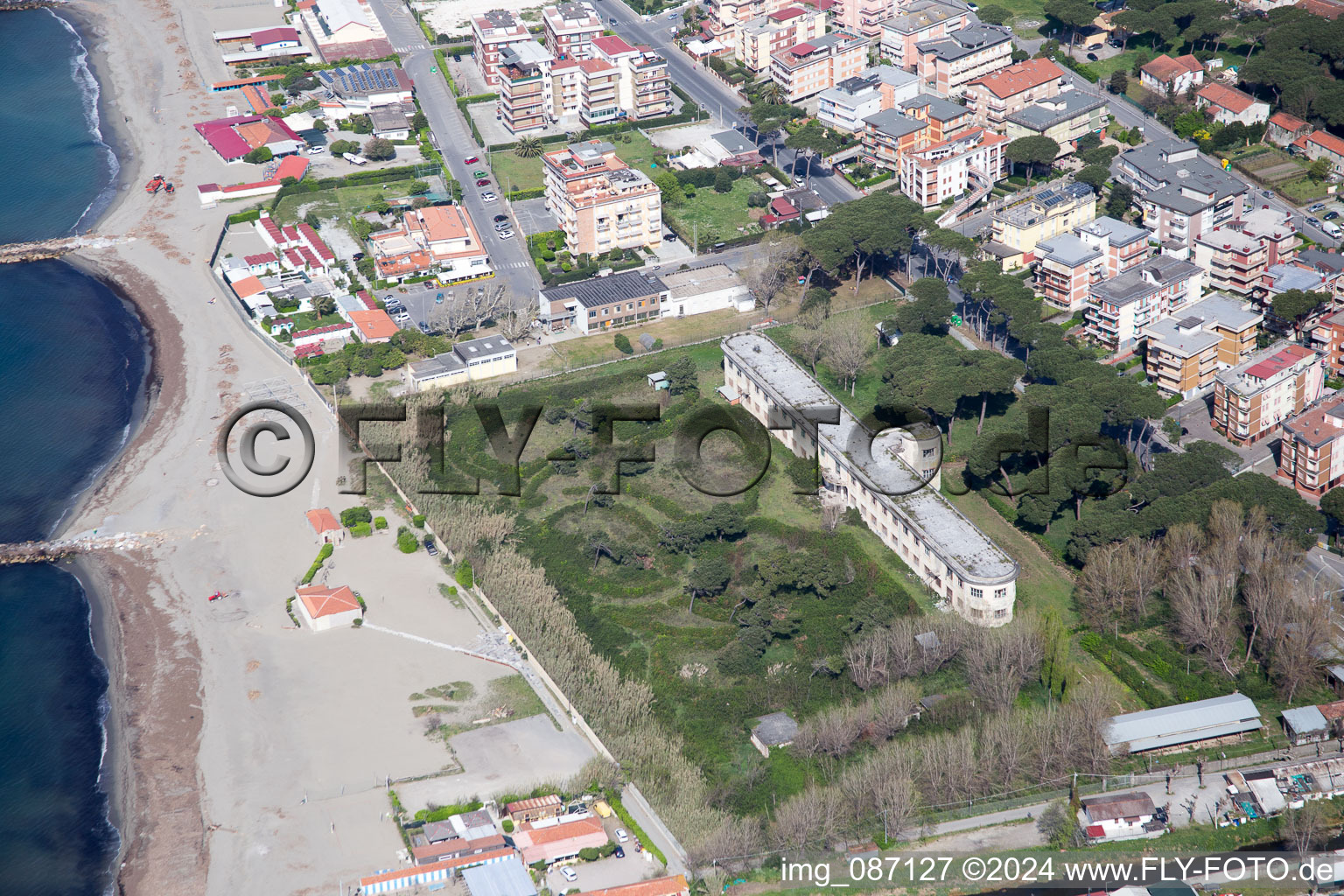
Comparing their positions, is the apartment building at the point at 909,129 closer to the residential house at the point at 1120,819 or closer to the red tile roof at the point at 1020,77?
the red tile roof at the point at 1020,77

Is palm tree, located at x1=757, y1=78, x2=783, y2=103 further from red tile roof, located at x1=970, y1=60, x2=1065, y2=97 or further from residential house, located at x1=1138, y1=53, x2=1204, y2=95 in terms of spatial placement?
residential house, located at x1=1138, y1=53, x2=1204, y2=95

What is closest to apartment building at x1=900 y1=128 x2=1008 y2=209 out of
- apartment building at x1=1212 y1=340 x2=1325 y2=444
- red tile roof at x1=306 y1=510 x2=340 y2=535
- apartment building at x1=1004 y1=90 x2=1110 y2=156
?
apartment building at x1=1004 y1=90 x2=1110 y2=156

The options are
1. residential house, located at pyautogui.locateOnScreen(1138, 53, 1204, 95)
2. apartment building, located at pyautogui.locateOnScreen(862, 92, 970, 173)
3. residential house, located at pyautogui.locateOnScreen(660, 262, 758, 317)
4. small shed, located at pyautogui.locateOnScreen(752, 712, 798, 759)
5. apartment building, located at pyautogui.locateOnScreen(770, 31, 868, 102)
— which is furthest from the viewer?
apartment building, located at pyautogui.locateOnScreen(770, 31, 868, 102)

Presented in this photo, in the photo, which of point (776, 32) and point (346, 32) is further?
point (346, 32)

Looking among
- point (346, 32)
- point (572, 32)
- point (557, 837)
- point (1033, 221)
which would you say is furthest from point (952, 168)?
point (557, 837)

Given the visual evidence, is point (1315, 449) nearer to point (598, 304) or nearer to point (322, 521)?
point (598, 304)

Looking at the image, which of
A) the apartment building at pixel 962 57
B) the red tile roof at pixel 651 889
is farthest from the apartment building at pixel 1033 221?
the red tile roof at pixel 651 889

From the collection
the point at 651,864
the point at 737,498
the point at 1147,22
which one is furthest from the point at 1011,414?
the point at 1147,22
